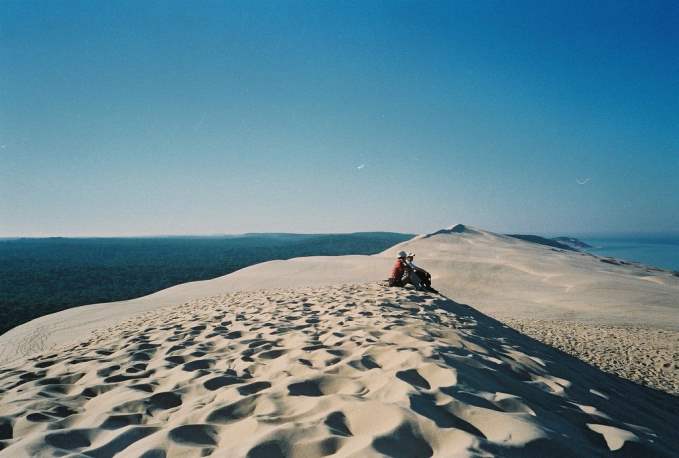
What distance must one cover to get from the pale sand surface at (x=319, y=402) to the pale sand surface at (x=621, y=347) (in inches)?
91.3

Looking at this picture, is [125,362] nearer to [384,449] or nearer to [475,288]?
[384,449]

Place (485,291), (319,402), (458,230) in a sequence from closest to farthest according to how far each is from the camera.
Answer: (319,402), (485,291), (458,230)

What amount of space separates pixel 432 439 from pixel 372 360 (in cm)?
171

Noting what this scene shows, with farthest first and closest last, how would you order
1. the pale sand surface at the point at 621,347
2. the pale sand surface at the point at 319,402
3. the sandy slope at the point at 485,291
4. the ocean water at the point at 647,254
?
the ocean water at the point at 647,254
the sandy slope at the point at 485,291
the pale sand surface at the point at 621,347
the pale sand surface at the point at 319,402

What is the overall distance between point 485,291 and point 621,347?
10835 millimetres

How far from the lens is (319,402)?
2.73m

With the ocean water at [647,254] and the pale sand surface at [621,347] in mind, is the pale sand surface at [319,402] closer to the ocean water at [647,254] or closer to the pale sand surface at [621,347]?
the pale sand surface at [621,347]

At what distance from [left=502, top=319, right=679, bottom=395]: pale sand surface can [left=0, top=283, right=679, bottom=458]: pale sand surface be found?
232 cm

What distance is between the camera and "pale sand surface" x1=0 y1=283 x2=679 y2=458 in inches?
86.8

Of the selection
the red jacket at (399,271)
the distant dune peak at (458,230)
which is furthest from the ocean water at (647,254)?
Answer: the red jacket at (399,271)

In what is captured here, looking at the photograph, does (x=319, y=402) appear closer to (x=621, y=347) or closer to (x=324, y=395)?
(x=324, y=395)

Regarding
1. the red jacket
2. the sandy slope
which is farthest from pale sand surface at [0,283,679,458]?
the sandy slope

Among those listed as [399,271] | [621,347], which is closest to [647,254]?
[621,347]

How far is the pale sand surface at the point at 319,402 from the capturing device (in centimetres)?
221
